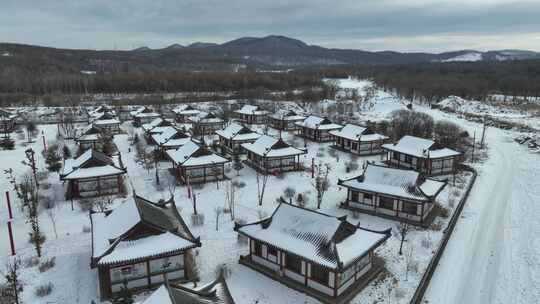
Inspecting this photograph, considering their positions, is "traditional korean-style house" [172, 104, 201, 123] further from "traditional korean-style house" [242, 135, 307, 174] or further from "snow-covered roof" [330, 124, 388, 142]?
"traditional korean-style house" [242, 135, 307, 174]

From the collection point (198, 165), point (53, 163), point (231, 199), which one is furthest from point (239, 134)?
point (53, 163)

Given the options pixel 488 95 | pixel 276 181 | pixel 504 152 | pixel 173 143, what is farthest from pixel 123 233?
pixel 488 95

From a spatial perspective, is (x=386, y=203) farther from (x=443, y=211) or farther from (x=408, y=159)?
(x=408, y=159)

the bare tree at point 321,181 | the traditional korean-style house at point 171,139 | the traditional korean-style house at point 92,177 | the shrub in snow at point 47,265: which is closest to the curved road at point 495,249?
the bare tree at point 321,181

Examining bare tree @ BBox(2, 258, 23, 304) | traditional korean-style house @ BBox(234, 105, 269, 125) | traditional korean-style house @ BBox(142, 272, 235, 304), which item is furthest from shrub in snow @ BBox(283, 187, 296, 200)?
traditional korean-style house @ BBox(234, 105, 269, 125)

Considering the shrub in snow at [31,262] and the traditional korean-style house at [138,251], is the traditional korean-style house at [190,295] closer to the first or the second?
the traditional korean-style house at [138,251]

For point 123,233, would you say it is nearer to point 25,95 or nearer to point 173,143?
point 173,143
